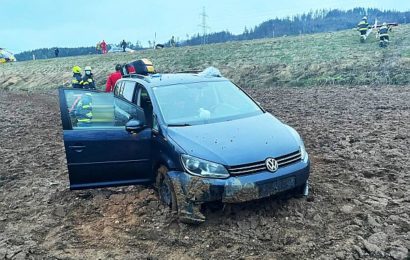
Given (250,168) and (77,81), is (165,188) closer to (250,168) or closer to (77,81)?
(250,168)

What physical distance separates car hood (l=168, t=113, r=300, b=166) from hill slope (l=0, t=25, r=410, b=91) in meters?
13.1

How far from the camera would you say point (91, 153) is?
512 centimetres

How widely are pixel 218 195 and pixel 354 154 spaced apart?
3.54 m

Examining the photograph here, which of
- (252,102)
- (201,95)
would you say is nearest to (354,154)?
A: (252,102)

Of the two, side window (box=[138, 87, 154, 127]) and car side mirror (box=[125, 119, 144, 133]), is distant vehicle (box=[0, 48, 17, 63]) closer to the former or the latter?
side window (box=[138, 87, 154, 127])

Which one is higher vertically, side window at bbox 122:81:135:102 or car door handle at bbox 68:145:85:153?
side window at bbox 122:81:135:102

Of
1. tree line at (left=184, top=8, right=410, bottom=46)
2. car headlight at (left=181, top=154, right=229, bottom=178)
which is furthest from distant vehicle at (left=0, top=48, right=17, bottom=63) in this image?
car headlight at (left=181, top=154, right=229, bottom=178)

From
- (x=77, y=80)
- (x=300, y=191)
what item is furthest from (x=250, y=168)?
(x=77, y=80)

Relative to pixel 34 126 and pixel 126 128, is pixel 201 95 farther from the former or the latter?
pixel 34 126

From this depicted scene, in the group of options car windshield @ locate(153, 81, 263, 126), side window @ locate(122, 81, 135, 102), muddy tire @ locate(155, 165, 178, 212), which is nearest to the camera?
muddy tire @ locate(155, 165, 178, 212)

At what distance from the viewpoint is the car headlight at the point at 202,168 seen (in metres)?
4.27

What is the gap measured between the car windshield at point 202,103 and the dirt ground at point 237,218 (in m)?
1.17

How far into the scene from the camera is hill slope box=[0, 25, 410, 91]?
704 inches

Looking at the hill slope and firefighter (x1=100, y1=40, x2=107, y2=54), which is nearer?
the hill slope
